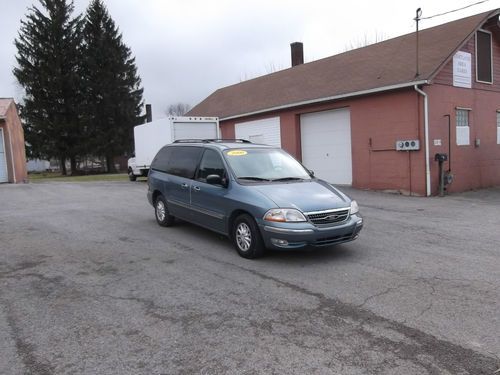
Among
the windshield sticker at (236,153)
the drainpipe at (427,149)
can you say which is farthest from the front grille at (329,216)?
the drainpipe at (427,149)

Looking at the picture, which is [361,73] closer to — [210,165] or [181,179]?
[181,179]

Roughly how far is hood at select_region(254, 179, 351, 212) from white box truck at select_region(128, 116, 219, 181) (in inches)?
517

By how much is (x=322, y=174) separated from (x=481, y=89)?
656cm

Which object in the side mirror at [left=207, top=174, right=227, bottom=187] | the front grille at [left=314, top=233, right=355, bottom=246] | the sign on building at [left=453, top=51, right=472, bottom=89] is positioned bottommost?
the front grille at [left=314, top=233, right=355, bottom=246]

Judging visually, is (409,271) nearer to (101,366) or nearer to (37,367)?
(101,366)

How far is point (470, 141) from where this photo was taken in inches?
618

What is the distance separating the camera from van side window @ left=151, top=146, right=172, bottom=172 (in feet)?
30.4

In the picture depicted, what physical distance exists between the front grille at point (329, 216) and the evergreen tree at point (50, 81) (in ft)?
114

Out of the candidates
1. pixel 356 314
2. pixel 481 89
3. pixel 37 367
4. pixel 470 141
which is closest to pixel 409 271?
pixel 356 314

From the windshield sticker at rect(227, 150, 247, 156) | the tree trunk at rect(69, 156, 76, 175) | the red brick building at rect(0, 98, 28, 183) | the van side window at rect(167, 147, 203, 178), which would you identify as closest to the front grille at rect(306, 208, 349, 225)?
the windshield sticker at rect(227, 150, 247, 156)

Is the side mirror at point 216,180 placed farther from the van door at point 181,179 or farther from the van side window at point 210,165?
the van door at point 181,179

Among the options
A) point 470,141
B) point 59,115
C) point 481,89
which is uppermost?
point 59,115

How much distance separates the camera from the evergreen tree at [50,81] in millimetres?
36344

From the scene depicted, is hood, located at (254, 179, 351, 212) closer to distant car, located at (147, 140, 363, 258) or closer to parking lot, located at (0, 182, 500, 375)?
distant car, located at (147, 140, 363, 258)
